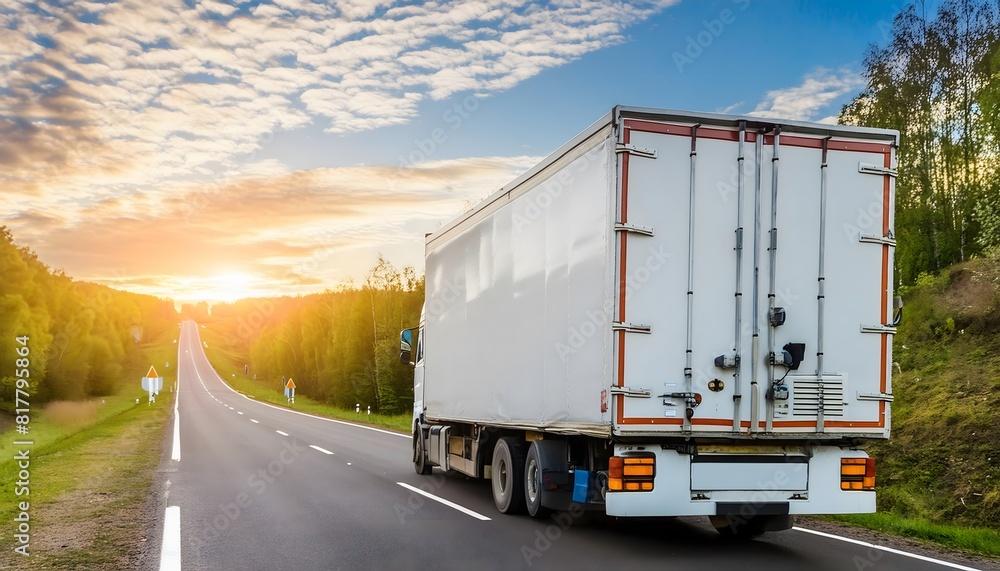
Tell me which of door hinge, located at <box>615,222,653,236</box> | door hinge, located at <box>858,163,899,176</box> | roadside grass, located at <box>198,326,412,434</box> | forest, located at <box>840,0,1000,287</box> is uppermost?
forest, located at <box>840,0,1000,287</box>

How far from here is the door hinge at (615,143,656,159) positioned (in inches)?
276

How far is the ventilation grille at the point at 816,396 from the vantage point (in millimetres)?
7219

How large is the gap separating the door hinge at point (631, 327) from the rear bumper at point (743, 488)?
3.44 feet

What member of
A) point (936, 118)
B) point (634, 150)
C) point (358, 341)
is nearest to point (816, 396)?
point (634, 150)

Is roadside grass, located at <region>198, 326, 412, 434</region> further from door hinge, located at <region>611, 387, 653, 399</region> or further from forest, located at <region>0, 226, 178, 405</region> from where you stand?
door hinge, located at <region>611, 387, 653, 399</region>

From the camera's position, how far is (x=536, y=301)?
8789 millimetres

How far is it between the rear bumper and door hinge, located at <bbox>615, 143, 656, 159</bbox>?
2583 millimetres

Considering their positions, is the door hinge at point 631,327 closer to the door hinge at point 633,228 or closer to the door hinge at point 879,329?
the door hinge at point 633,228

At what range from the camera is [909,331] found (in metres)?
21.6

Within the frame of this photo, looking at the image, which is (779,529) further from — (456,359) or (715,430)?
(456,359)

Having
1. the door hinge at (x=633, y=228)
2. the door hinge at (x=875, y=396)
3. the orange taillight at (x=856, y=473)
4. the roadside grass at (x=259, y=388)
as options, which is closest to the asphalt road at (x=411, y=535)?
the orange taillight at (x=856, y=473)

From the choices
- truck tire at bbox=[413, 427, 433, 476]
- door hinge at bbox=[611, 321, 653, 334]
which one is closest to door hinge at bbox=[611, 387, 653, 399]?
door hinge at bbox=[611, 321, 653, 334]

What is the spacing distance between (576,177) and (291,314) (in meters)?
117

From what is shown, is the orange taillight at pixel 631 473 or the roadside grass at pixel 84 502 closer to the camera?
the orange taillight at pixel 631 473
